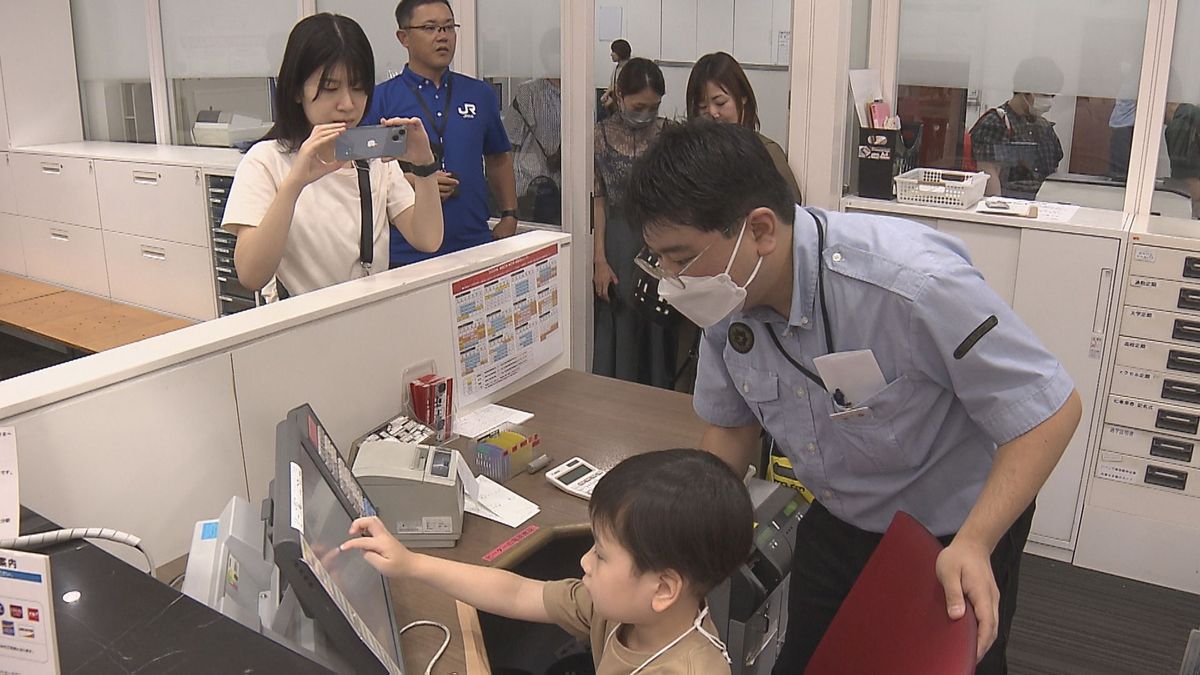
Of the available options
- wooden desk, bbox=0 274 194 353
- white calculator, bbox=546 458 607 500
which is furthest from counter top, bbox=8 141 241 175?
white calculator, bbox=546 458 607 500

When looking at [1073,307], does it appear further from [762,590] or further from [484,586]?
[484,586]

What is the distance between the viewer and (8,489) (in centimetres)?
123

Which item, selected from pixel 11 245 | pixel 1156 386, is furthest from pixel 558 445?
pixel 11 245

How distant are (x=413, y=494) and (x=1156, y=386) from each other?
2.38 meters

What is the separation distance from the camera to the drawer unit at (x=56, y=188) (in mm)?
4711

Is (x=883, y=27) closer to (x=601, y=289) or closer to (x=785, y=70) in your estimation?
(x=785, y=70)

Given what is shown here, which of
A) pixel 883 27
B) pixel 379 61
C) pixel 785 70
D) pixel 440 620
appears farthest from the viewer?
→ pixel 379 61

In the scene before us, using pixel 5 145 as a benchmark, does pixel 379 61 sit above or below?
above

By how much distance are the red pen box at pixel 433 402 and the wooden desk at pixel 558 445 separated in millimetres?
221

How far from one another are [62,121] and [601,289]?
11.5ft

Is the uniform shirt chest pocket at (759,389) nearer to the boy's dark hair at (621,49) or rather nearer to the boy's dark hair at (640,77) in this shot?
the boy's dark hair at (640,77)

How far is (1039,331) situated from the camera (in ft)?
10.0

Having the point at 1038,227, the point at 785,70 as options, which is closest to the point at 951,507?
the point at 1038,227

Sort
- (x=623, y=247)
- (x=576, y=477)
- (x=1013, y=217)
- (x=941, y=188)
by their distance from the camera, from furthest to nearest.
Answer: (x=623, y=247) → (x=941, y=188) → (x=1013, y=217) → (x=576, y=477)
